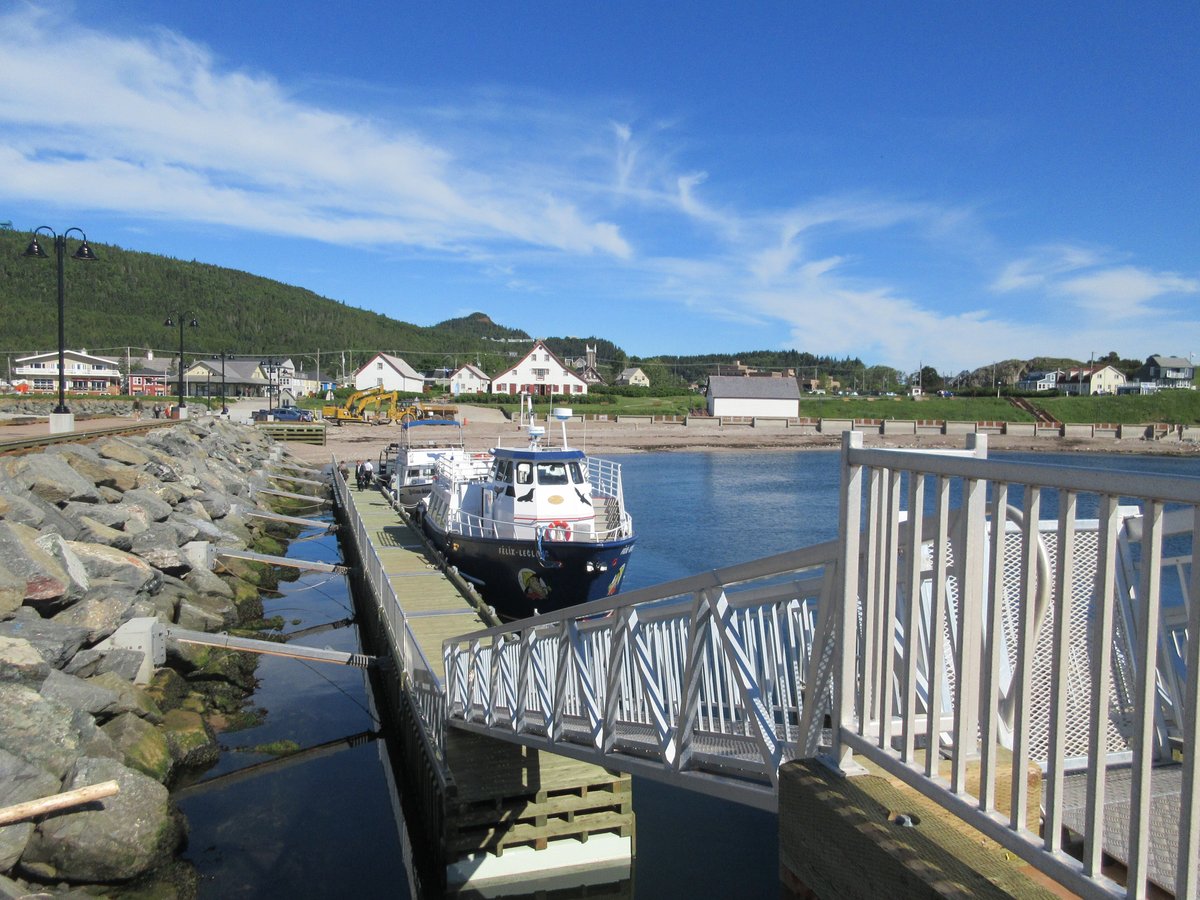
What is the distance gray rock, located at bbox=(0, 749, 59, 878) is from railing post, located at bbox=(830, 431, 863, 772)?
8852 mm

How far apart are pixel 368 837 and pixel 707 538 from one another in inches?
1028

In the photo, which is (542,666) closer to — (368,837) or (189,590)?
(368,837)

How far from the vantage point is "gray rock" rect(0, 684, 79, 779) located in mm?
9609

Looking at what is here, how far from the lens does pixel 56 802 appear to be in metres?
8.95

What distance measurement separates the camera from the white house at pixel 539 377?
395ft

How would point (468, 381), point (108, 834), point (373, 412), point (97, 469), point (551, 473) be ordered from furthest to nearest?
1. point (468, 381)
2. point (373, 412)
3. point (551, 473)
4. point (97, 469)
5. point (108, 834)

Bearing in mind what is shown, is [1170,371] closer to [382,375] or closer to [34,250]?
[382,375]

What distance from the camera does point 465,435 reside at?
79688 millimetres

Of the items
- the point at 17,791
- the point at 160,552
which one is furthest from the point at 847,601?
the point at 160,552

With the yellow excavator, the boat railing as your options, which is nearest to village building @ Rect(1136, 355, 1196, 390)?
the yellow excavator

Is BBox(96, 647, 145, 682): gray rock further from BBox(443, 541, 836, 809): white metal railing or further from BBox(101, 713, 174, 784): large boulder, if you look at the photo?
BBox(443, 541, 836, 809): white metal railing

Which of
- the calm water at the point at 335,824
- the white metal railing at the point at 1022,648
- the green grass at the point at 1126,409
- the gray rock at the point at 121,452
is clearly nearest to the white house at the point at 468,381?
the green grass at the point at 1126,409

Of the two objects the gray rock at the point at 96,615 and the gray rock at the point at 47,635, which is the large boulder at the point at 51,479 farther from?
the gray rock at the point at 47,635

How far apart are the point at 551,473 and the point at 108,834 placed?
14467 mm
